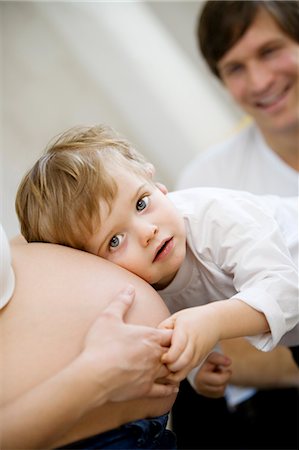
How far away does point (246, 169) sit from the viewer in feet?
6.08

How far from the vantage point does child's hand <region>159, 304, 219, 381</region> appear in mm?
887

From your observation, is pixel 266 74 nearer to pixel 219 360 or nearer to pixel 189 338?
pixel 219 360

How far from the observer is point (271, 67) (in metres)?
1.76

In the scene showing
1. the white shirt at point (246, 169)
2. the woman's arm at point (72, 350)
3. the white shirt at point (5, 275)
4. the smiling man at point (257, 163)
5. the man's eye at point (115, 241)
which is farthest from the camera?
the white shirt at point (246, 169)

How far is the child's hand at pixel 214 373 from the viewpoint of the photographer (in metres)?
1.21

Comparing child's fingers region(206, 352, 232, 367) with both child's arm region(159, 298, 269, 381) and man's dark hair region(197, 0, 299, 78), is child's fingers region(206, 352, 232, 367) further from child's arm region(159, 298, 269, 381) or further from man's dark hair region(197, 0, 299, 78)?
man's dark hair region(197, 0, 299, 78)

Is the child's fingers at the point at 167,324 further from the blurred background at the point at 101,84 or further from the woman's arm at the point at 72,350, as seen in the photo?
the blurred background at the point at 101,84

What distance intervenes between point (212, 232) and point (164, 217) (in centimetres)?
10

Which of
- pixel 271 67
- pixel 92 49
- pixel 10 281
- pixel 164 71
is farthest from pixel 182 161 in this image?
pixel 10 281

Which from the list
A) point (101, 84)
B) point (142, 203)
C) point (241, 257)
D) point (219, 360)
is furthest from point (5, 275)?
point (101, 84)

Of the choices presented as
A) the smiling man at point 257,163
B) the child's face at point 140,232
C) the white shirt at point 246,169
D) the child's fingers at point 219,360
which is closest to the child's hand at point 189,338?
the child's face at point 140,232

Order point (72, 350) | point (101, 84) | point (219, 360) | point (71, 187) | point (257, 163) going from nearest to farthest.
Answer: point (72, 350), point (71, 187), point (219, 360), point (257, 163), point (101, 84)

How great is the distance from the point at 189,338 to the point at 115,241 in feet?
0.73

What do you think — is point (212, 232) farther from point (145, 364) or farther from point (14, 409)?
point (14, 409)
